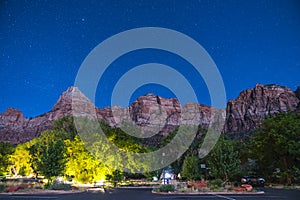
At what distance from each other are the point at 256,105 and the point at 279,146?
12772 cm

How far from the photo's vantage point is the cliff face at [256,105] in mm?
154000

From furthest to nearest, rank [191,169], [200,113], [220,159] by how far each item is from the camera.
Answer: [200,113] → [191,169] → [220,159]

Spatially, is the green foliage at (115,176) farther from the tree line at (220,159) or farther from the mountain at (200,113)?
the mountain at (200,113)

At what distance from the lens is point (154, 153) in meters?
64.7

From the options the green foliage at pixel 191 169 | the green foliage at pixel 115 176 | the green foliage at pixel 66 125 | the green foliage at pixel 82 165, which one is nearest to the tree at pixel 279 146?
the green foliage at pixel 191 169

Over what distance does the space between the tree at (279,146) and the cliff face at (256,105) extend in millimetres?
107430

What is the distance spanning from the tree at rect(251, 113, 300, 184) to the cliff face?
10743 cm

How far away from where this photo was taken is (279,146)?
41219mm

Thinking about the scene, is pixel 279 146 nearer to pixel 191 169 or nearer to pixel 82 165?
pixel 191 169

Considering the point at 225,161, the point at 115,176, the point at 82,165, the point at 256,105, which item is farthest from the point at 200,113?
the point at 225,161

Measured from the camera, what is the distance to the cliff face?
A: 154 meters

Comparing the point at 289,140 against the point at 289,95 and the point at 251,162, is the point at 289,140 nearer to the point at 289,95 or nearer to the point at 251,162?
the point at 251,162

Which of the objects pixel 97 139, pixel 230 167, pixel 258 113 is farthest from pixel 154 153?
pixel 258 113

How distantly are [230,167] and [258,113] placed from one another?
13032 cm
